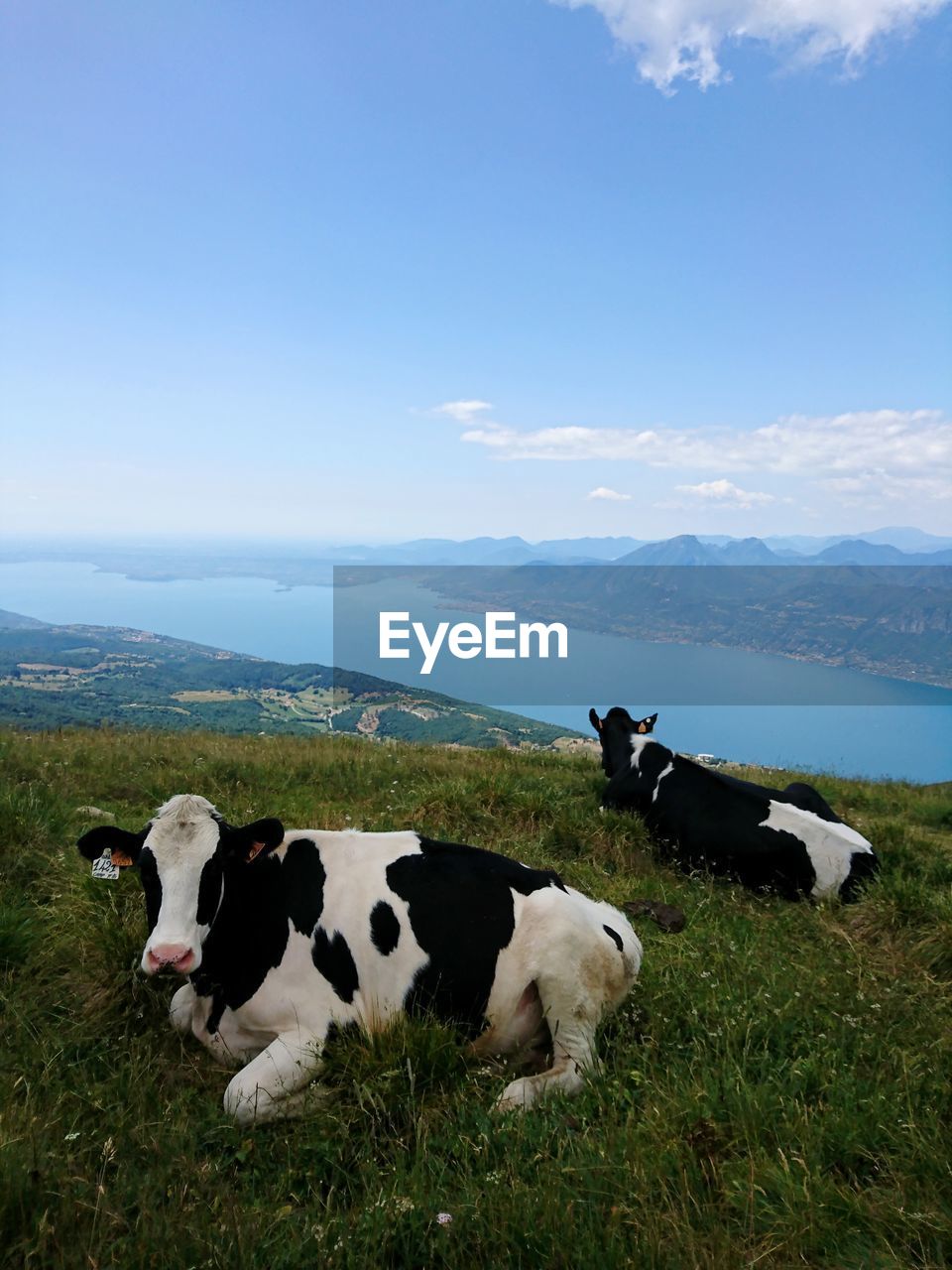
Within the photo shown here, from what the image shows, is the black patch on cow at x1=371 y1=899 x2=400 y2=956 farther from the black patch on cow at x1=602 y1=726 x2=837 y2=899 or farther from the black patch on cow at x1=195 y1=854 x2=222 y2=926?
the black patch on cow at x1=602 y1=726 x2=837 y2=899

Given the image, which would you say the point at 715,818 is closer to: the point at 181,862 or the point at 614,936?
the point at 614,936

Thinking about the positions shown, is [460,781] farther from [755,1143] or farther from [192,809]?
[755,1143]

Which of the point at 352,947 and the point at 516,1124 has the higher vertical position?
the point at 352,947

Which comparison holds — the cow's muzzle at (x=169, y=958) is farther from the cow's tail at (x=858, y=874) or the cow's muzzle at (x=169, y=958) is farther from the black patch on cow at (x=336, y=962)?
the cow's tail at (x=858, y=874)

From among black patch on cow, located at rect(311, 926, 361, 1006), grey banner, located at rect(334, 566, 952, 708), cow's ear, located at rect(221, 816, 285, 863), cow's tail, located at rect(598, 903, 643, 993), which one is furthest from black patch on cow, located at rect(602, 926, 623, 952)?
grey banner, located at rect(334, 566, 952, 708)

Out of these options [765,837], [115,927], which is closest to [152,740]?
[115,927]

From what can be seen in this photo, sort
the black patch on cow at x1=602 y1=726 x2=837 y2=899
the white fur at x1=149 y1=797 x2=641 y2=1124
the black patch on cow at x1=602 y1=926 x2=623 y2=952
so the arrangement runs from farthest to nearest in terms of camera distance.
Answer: the black patch on cow at x1=602 y1=726 x2=837 y2=899 < the black patch on cow at x1=602 y1=926 x2=623 y2=952 < the white fur at x1=149 y1=797 x2=641 y2=1124

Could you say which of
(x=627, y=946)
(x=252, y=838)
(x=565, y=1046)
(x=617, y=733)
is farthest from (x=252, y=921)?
(x=617, y=733)
